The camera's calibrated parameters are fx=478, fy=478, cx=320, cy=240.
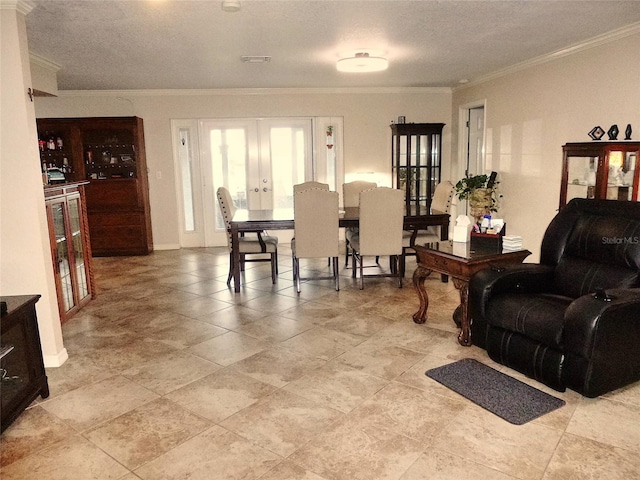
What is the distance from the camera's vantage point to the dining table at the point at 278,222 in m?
4.96

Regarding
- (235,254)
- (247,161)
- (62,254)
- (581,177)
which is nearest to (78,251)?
(62,254)

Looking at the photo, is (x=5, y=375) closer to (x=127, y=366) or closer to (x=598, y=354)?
(x=127, y=366)

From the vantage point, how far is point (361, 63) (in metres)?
4.53

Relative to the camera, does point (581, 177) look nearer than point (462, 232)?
No

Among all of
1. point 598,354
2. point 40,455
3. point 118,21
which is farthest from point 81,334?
point 598,354

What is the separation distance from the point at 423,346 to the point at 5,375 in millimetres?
2643

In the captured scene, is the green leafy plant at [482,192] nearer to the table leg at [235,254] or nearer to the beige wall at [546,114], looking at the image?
the beige wall at [546,114]

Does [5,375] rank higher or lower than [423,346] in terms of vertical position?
higher

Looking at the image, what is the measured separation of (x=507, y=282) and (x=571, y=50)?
113 inches

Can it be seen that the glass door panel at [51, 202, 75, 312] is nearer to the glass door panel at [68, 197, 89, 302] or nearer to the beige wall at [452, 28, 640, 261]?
the glass door panel at [68, 197, 89, 302]

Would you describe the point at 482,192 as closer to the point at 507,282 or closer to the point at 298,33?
the point at 507,282

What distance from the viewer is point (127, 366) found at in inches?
131

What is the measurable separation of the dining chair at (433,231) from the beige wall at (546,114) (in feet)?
2.92

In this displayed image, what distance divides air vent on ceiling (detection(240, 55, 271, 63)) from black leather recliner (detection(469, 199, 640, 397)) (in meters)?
3.12
